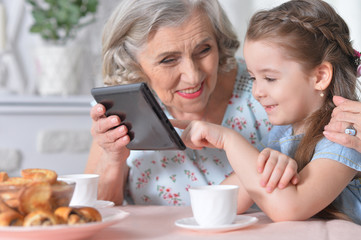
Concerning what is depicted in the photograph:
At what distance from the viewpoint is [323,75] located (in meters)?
1.41

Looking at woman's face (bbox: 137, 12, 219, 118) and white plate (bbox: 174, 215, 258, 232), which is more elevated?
woman's face (bbox: 137, 12, 219, 118)

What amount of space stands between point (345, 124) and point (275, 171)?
225 millimetres

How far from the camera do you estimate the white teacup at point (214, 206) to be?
3.35ft

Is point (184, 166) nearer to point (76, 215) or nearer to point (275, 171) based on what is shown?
point (275, 171)

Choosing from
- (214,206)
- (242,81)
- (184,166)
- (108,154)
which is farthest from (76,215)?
(242,81)

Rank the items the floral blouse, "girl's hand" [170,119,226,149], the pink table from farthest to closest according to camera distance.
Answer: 1. the floral blouse
2. "girl's hand" [170,119,226,149]
3. the pink table

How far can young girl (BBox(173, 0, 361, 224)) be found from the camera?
4.09 ft

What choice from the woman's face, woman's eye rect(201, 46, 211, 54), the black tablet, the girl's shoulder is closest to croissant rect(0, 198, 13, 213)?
the black tablet

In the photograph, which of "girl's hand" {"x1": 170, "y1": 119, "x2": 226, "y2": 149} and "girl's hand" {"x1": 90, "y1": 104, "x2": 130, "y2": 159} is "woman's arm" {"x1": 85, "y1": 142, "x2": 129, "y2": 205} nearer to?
"girl's hand" {"x1": 90, "y1": 104, "x2": 130, "y2": 159}

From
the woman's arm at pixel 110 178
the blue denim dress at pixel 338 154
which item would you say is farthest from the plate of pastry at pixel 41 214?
the woman's arm at pixel 110 178

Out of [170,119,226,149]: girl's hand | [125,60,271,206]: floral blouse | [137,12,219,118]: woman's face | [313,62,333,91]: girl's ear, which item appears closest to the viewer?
[170,119,226,149]: girl's hand

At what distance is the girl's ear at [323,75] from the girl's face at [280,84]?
2 cm

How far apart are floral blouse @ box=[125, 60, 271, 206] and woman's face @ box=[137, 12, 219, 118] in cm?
21

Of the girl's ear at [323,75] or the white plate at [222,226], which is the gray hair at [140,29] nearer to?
the girl's ear at [323,75]
